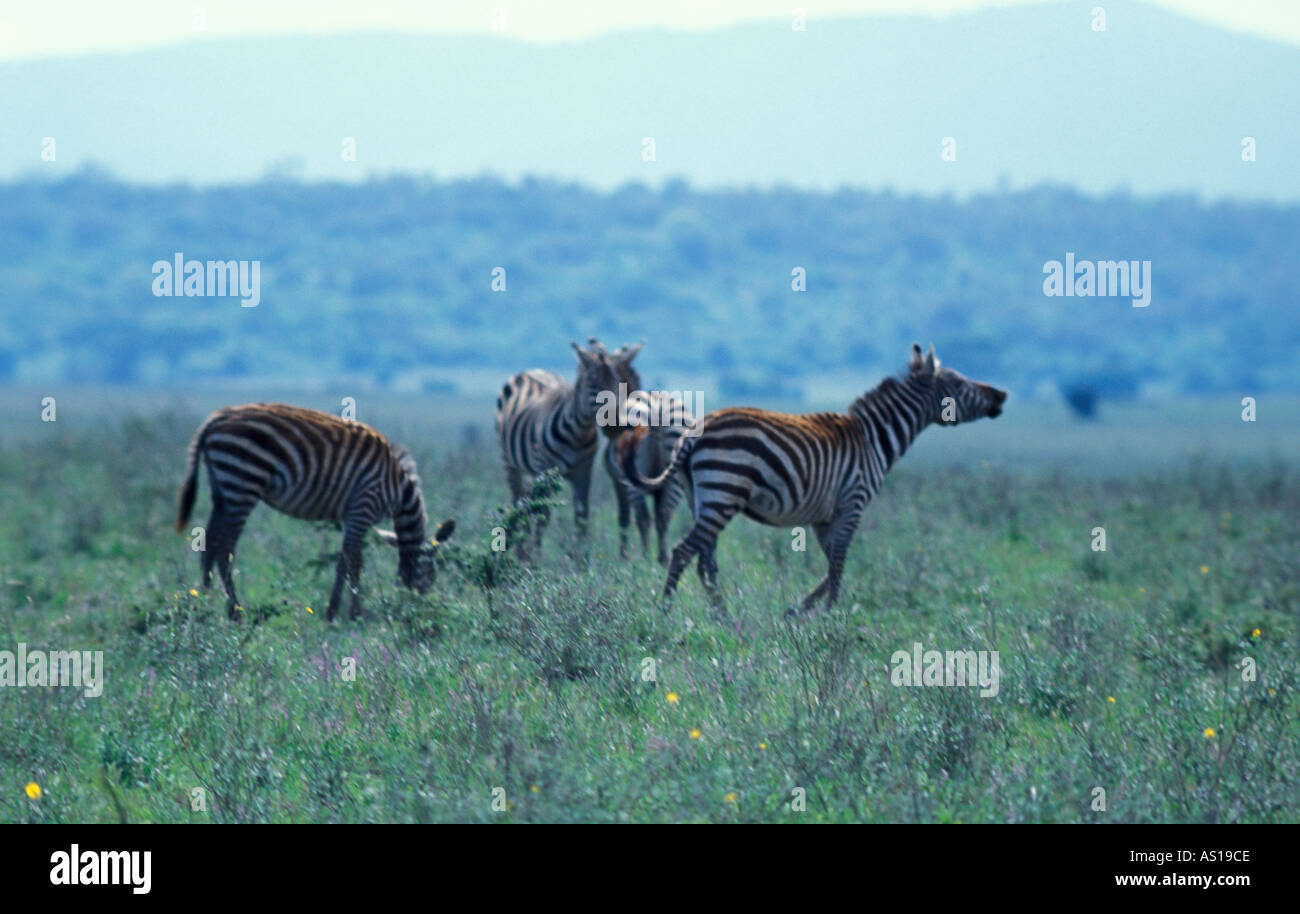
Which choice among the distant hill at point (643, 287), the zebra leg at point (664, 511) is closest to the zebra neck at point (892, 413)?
the zebra leg at point (664, 511)

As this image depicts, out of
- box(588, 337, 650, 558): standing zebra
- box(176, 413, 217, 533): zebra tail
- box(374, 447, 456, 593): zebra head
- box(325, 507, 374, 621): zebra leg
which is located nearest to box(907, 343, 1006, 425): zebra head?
box(588, 337, 650, 558): standing zebra

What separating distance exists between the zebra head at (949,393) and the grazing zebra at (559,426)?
2645 mm

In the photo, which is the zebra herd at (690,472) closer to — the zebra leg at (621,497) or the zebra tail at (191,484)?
the zebra tail at (191,484)

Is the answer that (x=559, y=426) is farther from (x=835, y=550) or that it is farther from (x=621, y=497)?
(x=835, y=550)

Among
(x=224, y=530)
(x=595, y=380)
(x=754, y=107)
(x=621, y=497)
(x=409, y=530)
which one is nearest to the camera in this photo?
(x=224, y=530)

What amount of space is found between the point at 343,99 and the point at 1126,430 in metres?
128

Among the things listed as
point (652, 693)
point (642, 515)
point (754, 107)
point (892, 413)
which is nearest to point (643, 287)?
point (754, 107)

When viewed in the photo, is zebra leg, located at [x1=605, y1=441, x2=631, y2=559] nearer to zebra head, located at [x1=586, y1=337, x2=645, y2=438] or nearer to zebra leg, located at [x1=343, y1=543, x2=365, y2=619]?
zebra head, located at [x1=586, y1=337, x2=645, y2=438]

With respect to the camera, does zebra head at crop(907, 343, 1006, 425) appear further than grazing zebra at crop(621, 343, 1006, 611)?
Yes

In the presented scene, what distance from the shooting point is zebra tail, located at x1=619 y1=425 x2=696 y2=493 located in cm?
916

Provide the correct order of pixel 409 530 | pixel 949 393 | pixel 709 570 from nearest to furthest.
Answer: pixel 709 570 → pixel 409 530 → pixel 949 393

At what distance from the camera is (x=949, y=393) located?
397 inches

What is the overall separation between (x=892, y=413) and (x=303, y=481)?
4379 mm

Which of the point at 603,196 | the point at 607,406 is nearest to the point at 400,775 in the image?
the point at 607,406
